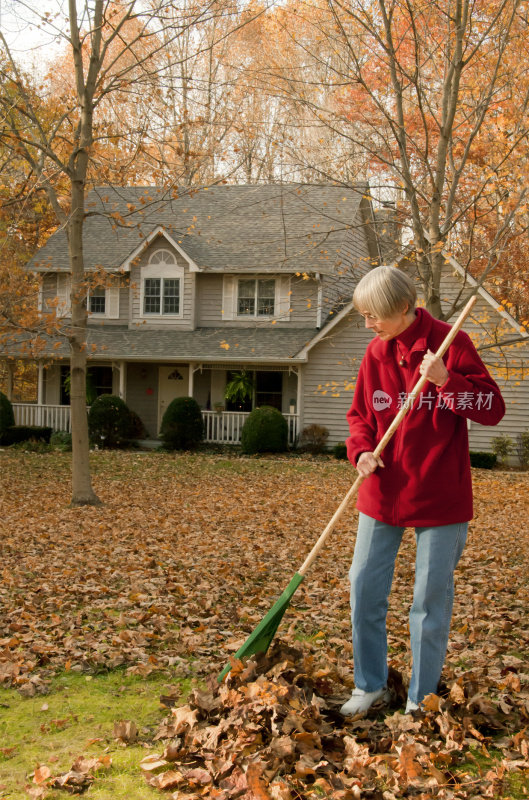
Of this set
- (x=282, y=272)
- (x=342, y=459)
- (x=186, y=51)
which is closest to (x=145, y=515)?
(x=342, y=459)

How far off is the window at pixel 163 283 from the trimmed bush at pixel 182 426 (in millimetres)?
3569

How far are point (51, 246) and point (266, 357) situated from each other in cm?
939

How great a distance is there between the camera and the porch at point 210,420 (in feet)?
71.7

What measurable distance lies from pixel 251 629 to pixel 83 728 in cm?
175

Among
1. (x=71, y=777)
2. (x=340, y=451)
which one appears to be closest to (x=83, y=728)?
(x=71, y=777)

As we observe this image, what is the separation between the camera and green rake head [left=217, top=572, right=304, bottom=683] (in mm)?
3719

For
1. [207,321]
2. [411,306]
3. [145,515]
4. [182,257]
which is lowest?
[145,515]

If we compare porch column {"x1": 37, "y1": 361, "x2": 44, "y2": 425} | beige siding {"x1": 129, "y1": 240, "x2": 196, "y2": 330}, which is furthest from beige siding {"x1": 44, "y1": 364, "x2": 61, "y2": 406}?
beige siding {"x1": 129, "y1": 240, "x2": 196, "y2": 330}

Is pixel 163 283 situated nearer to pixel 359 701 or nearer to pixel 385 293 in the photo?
pixel 385 293

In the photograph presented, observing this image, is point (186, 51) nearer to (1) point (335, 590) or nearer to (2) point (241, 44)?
(2) point (241, 44)

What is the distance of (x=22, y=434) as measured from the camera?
896 inches

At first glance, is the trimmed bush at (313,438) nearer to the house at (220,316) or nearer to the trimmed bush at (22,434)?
the house at (220,316)

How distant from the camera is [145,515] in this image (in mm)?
11500

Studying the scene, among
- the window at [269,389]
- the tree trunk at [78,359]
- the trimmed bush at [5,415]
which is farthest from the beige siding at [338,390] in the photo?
the tree trunk at [78,359]
